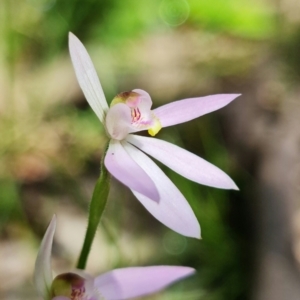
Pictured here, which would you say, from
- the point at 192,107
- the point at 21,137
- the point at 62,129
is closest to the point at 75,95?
the point at 62,129

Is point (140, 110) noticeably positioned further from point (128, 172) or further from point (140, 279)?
point (140, 279)

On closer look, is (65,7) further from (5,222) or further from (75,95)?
(5,222)

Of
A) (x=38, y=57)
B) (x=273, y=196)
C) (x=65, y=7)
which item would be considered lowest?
(x=273, y=196)

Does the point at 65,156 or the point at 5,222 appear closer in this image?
the point at 5,222

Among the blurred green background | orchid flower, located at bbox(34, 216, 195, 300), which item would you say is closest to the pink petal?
orchid flower, located at bbox(34, 216, 195, 300)

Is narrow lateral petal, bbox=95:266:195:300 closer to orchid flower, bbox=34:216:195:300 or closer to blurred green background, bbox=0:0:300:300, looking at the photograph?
orchid flower, bbox=34:216:195:300

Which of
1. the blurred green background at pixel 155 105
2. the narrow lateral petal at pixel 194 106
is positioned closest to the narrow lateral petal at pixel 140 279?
the narrow lateral petal at pixel 194 106

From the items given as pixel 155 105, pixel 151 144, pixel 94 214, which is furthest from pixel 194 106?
pixel 155 105
